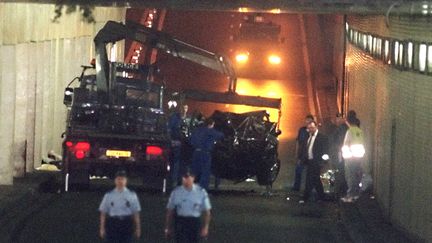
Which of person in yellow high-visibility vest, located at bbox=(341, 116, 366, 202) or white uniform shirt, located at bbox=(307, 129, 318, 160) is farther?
white uniform shirt, located at bbox=(307, 129, 318, 160)

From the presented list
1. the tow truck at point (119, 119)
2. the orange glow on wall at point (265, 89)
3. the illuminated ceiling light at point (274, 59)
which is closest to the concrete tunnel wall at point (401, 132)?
the tow truck at point (119, 119)

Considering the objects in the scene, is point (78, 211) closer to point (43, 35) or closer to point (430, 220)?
point (430, 220)

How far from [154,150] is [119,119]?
1486 mm

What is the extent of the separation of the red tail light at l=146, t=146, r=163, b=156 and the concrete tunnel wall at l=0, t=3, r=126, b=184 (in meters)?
2.83

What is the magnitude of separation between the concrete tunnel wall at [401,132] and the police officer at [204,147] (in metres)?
3.31

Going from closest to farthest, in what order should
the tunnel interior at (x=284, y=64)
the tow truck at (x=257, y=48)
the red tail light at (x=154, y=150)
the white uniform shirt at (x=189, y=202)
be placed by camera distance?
1. the white uniform shirt at (x=189, y=202)
2. the red tail light at (x=154, y=150)
3. the tunnel interior at (x=284, y=64)
4. the tow truck at (x=257, y=48)

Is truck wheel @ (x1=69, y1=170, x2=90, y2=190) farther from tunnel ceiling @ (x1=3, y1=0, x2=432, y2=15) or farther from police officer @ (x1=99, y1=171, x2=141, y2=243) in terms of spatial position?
police officer @ (x1=99, y1=171, x2=141, y2=243)

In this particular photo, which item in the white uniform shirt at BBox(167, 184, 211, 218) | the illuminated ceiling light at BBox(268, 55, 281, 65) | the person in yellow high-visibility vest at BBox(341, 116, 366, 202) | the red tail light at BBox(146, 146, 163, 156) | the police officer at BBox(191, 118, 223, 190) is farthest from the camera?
the illuminated ceiling light at BBox(268, 55, 281, 65)

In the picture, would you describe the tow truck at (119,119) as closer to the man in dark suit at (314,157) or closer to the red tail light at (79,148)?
the red tail light at (79,148)

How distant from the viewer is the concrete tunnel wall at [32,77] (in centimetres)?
2592

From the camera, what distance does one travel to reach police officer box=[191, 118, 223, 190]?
25297 millimetres

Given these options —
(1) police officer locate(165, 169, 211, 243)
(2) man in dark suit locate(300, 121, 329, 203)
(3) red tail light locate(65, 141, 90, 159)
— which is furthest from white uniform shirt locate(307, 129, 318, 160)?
(1) police officer locate(165, 169, 211, 243)

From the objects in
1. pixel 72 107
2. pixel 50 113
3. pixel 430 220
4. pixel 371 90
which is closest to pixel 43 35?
pixel 50 113

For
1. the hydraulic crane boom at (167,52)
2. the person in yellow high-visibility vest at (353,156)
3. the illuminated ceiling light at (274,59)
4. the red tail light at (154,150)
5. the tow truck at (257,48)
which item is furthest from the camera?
the illuminated ceiling light at (274,59)
